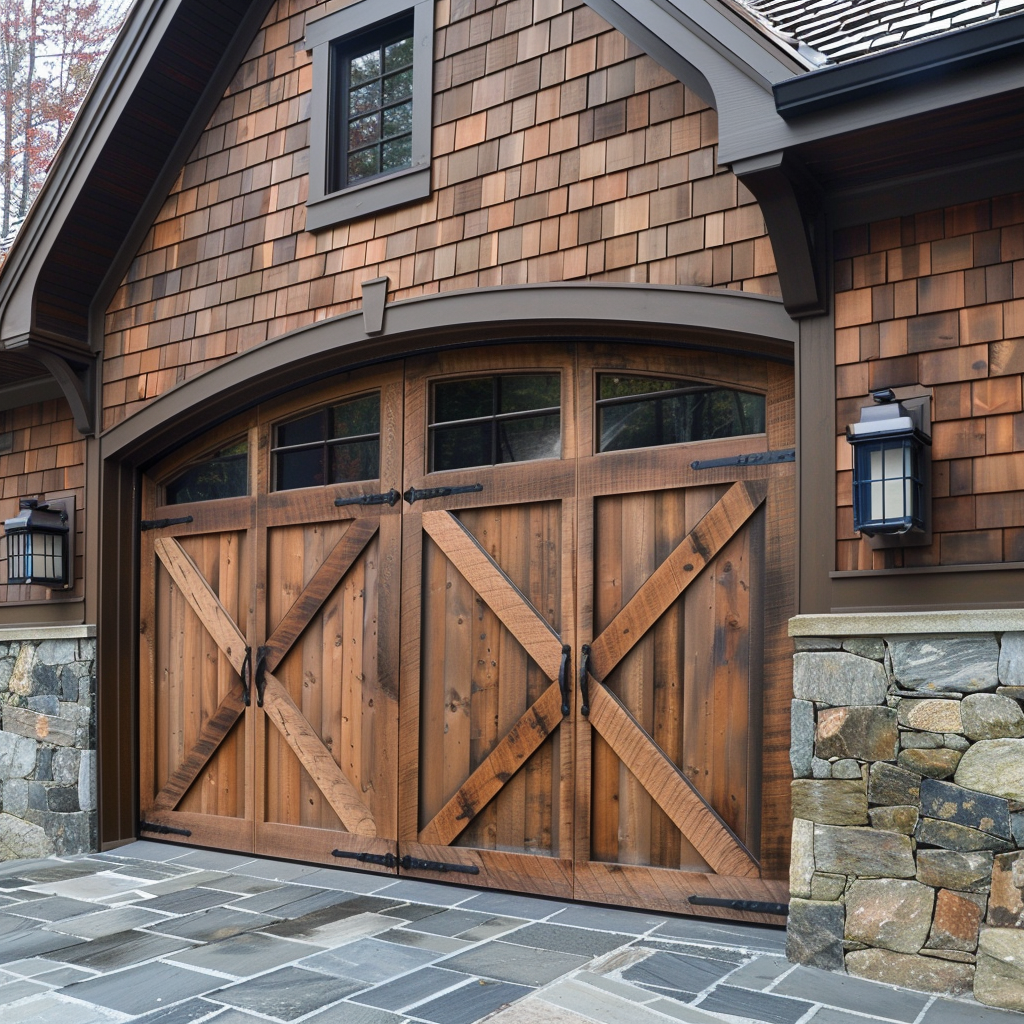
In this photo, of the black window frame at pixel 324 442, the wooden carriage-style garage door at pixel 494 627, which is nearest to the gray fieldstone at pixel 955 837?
the wooden carriage-style garage door at pixel 494 627

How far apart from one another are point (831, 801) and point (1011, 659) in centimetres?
83

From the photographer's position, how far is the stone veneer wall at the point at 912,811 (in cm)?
364

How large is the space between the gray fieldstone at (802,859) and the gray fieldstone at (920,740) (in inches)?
18.6

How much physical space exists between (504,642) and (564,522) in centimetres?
69

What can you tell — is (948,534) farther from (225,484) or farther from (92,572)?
(92,572)

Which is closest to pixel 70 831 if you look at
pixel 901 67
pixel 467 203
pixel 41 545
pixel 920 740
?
pixel 41 545

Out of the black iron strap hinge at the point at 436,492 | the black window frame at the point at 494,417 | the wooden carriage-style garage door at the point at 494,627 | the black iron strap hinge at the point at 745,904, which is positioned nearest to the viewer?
the black iron strap hinge at the point at 745,904

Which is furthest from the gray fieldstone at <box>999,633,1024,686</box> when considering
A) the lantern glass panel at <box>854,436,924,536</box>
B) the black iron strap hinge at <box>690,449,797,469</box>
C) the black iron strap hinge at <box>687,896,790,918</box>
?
the black iron strap hinge at <box>687,896,790,918</box>

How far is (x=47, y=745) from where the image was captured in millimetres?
6672

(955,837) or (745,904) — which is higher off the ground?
(955,837)

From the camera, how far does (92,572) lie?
6.64 metres

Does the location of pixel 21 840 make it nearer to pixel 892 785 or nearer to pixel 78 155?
pixel 78 155

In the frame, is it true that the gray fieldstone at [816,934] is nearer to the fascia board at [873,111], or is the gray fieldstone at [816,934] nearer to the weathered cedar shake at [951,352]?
the weathered cedar shake at [951,352]

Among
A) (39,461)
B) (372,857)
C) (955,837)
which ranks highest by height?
(39,461)
